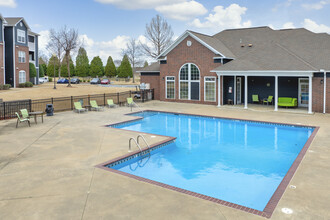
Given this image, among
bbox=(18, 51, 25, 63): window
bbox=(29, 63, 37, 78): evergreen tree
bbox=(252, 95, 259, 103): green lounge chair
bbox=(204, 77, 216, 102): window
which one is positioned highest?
bbox=(18, 51, 25, 63): window

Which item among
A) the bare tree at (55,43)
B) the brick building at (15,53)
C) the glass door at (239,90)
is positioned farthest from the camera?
the bare tree at (55,43)

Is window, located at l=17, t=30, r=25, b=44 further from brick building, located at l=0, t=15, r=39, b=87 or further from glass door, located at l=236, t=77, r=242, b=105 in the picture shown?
glass door, located at l=236, t=77, r=242, b=105

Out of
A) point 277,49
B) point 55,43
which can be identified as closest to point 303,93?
point 277,49

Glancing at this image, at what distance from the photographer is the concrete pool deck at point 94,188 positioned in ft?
20.1

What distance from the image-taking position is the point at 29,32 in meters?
47.6

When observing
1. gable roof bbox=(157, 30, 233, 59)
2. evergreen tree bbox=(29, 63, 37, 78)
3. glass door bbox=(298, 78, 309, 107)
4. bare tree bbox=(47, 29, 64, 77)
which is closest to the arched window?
gable roof bbox=(157, 30, 233, 59)

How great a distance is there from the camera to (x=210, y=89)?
25.5m

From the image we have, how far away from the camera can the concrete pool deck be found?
611 cm

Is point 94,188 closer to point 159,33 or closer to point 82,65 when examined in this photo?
point 159,33

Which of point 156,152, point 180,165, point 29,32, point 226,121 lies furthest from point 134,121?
point 29,32

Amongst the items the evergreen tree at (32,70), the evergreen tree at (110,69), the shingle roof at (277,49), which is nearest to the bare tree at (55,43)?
the evergreen tree at (32,70)

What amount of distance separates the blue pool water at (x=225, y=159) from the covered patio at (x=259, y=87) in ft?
20.2

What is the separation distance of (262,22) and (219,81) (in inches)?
752

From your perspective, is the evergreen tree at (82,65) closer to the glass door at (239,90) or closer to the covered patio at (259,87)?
the covered patio at (259,87)
